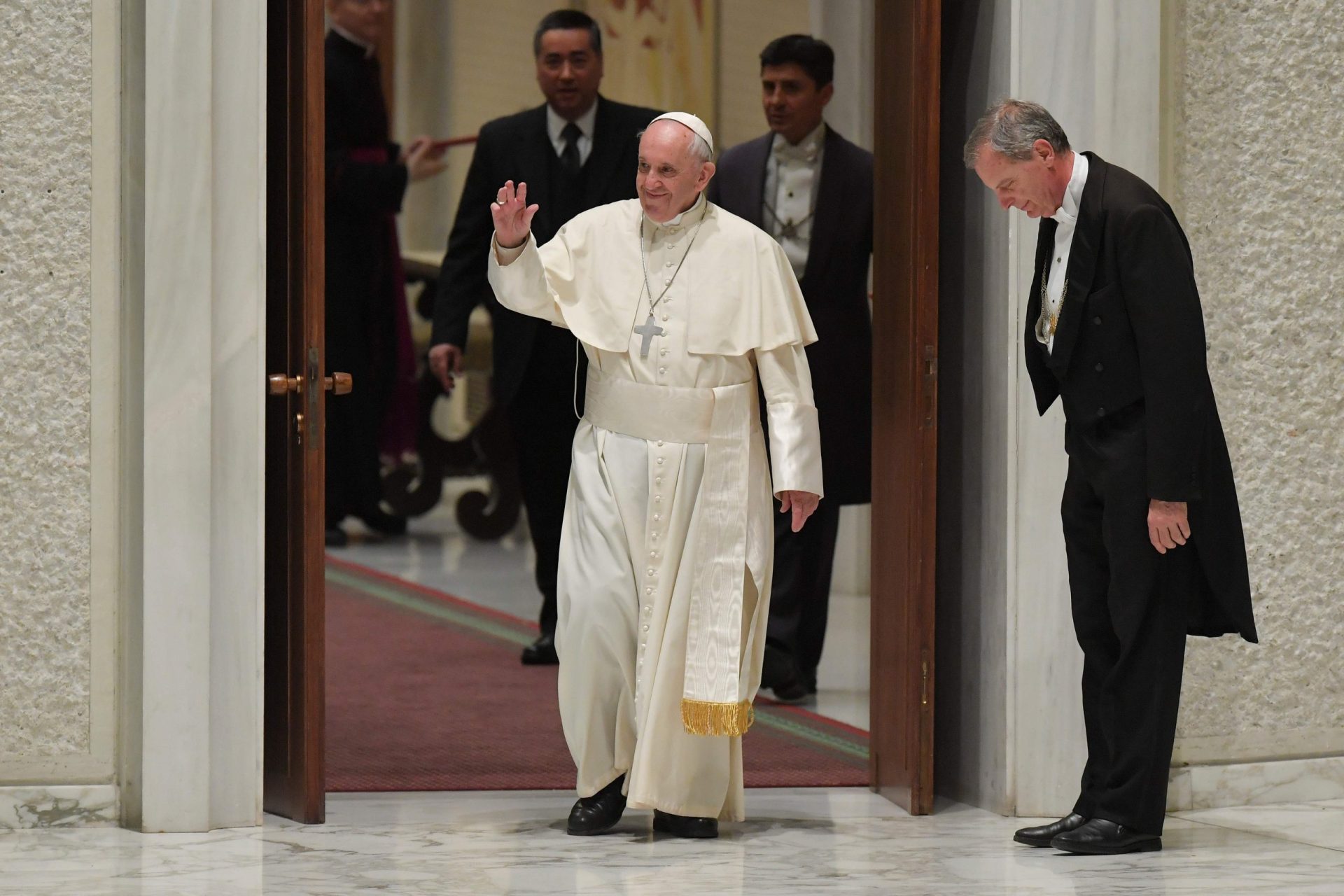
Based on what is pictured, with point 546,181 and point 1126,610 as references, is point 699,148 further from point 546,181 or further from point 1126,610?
point 546,181

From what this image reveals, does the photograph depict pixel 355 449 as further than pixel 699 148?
Yes

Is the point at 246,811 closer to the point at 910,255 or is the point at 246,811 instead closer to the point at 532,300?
the point at 532,300

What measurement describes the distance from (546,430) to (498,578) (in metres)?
2.74

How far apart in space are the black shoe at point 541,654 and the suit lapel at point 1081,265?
3025mm

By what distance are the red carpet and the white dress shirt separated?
1.45m

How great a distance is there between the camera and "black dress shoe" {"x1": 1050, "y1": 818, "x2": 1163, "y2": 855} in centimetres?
446

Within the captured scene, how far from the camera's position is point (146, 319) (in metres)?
4.57

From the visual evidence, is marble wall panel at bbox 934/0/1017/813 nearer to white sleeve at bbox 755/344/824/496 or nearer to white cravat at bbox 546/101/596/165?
white sleeve at bbox 755/344/824/496

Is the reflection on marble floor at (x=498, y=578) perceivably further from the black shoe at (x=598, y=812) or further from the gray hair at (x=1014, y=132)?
the gray hair at (x=1014, y=132)

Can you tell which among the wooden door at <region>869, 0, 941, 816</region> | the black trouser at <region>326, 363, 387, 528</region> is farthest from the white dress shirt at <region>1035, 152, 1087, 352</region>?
the black trouser at <region>326, 363, 387, 528</region>

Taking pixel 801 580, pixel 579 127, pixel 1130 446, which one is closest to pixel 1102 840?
pixel 1130 446

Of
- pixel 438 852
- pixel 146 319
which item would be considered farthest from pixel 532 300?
pixel 438 852

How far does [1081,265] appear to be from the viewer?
4.36 m

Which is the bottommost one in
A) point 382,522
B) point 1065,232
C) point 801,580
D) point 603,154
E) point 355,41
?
point 382,522
